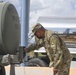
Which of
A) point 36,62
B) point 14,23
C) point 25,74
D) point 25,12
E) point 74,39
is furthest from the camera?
point 74,39

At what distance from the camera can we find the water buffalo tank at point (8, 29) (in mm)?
5434

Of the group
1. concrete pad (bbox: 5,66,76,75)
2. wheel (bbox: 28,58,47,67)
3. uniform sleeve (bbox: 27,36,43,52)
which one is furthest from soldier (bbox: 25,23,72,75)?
wheel (bbox: 28,58,47,67)

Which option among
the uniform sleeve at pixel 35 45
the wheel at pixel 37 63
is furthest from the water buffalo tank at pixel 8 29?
the wheel at pixel 37 63

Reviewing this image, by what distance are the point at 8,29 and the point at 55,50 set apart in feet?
3.10

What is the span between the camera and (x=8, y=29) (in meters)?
5.57

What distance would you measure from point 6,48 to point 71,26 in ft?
35.6

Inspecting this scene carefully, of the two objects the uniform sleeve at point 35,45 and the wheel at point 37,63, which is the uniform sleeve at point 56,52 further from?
the wheel at point 37,63

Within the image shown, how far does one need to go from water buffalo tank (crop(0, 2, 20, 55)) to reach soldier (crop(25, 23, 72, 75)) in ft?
1.21

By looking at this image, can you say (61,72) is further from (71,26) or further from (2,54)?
(71,26)

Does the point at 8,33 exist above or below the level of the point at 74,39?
above

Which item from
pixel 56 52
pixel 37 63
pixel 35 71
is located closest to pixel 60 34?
pixel 37 63

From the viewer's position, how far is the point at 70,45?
559 inches

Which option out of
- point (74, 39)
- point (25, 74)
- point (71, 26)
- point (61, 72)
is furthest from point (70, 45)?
point (61, 72)

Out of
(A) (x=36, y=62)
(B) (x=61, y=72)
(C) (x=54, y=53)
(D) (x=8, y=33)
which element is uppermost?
(D) (x=8, y=33)
